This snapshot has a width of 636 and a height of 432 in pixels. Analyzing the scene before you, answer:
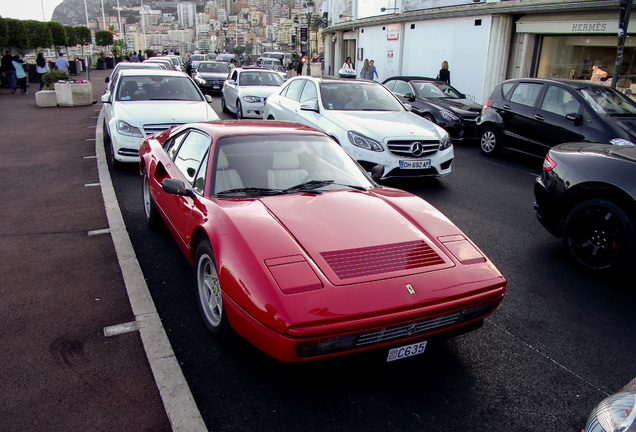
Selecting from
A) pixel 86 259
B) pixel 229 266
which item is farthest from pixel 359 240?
pixel 86 259

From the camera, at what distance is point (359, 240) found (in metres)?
2.96

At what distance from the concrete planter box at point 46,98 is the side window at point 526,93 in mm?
15463

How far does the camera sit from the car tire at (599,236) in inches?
164

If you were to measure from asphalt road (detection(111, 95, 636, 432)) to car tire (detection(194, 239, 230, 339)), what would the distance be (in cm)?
13

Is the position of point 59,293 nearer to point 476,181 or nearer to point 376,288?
point 376,288

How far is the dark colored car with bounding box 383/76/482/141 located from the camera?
1155 centimetres

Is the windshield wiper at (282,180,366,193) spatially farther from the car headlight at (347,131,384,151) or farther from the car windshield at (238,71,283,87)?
the car windshield at (238,71,283,87)

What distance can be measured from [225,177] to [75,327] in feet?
4.94

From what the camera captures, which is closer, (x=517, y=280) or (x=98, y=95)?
(x=517, y=280)

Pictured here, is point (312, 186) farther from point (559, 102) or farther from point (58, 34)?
A: point (58, 34)

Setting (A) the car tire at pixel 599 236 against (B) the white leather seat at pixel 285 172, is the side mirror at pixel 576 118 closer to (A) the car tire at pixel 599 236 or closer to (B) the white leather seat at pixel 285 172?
(A) the car tire at pixel 599 236

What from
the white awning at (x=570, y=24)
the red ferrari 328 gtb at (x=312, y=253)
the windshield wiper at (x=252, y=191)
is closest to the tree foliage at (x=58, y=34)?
the white awning at (x=570, y=24)

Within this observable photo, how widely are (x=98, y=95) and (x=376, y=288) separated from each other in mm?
22409

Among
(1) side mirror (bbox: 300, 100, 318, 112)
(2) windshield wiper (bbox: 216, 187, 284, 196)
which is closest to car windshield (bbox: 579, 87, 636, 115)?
(1) side mirror (bbox: 300, 100, 318, 112)
